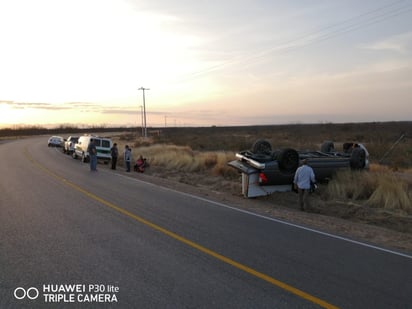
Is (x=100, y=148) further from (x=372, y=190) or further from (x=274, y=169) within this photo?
(x=372, y=190)

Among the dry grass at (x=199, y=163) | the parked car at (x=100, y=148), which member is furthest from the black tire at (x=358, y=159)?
the parked car at (x=100, y=148)


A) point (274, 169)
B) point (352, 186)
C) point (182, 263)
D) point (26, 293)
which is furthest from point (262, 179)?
point (26, 293)

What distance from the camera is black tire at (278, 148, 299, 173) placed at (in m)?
14.2

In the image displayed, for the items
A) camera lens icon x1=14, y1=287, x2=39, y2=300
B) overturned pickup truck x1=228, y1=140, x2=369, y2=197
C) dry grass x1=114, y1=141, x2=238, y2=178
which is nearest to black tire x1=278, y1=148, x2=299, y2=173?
overturned pickup truck x1=228, y1=140, x2=369, y2=197

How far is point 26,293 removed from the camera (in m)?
5.08

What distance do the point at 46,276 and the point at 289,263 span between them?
3607mm

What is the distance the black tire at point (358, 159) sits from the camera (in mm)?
16250

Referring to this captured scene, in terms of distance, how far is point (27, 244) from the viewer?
7.31 metres

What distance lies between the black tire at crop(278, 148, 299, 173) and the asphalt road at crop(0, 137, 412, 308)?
384 cm

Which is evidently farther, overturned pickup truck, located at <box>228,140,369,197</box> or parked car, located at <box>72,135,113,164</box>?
parked car, located at <box>72,135,113,164</box>

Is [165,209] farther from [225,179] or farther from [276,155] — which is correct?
[225,179]

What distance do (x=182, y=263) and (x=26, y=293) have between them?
2.22 metres

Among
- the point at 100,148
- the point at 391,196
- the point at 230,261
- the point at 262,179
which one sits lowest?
the point at 391,196

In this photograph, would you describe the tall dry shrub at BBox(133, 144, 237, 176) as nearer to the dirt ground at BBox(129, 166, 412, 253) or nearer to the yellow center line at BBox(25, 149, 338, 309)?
the dirt ground at BBox(129, 166, 412, 253)
